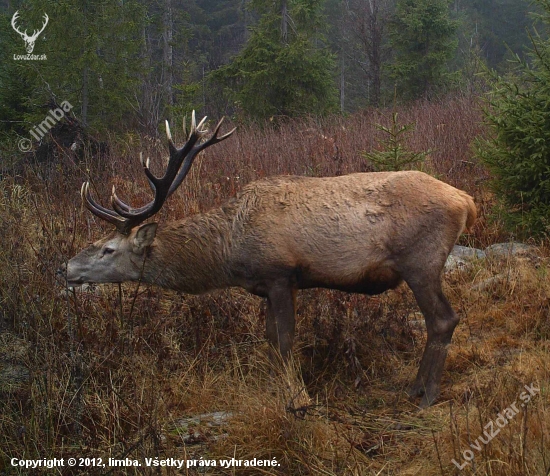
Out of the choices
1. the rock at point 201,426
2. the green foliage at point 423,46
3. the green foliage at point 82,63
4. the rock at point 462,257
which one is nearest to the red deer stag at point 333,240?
the rock at point 201,426

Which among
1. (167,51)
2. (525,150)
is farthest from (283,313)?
(167,51)

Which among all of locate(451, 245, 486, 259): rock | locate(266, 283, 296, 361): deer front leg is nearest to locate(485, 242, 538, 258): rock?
locate(451, 245, 486, 259): rock

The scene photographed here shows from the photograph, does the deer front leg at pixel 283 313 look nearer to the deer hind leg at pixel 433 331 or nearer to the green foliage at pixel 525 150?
the deer hind leg at pixel 433 331

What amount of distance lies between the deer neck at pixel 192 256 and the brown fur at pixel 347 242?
0.06 ft

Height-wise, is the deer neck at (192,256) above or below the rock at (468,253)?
above

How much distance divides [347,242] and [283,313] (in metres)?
0.72

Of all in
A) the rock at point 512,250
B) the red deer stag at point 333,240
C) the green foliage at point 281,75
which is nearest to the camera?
the red deer stag at point 333,240

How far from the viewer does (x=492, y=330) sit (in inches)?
216

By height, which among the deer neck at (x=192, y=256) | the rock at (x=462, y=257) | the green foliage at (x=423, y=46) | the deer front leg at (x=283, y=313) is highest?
the green foliage at (x=423, y=46)

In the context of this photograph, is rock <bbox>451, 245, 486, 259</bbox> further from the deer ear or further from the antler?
the deer ear

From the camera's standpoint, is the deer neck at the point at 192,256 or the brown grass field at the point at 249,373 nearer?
the brown grass field at the point at 249,373

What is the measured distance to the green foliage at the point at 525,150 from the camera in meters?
6.80

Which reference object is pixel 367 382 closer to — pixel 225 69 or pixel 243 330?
pixel 243 330

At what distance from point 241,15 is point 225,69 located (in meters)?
20.9
